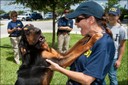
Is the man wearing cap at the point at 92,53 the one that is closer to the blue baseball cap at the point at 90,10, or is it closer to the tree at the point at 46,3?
the blue baseball cap at the point at 90,10

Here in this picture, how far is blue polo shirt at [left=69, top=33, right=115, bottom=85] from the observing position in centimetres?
245

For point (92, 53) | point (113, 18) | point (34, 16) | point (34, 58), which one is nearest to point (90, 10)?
point (92, 53)

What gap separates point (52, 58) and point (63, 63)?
28cm

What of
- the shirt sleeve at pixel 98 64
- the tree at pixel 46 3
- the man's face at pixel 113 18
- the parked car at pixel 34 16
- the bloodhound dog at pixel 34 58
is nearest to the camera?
the shirt sleeve at pixel 98 64

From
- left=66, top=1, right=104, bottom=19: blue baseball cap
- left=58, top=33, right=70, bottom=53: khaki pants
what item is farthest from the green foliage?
left=66, top=1, right=104, bottom=19: blue baseball cap

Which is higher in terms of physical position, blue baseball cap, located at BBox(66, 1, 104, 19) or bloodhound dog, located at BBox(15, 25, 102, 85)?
blue baseball cap, located at BBox(66, 1, 104, 19)

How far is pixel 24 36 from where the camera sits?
359cm

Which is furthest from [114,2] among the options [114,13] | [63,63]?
[63,63]

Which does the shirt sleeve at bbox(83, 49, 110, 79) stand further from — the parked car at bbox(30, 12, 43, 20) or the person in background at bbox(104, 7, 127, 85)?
the parked car at bbox(30, 12, 43, 20)

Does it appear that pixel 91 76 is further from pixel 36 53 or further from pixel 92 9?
pixel 36 53

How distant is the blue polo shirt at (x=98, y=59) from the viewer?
2451 mm

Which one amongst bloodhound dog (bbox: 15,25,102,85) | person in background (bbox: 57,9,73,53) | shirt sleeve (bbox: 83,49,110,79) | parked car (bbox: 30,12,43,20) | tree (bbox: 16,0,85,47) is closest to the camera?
shirt sleeve (bbox: 83,49,110,79)

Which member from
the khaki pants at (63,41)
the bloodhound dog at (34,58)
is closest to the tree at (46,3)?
the khaki pants at (63,41)

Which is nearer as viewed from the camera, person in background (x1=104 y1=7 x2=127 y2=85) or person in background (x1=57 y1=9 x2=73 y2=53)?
person in background (x1=104 y1=7 x2=127 y2=85)
